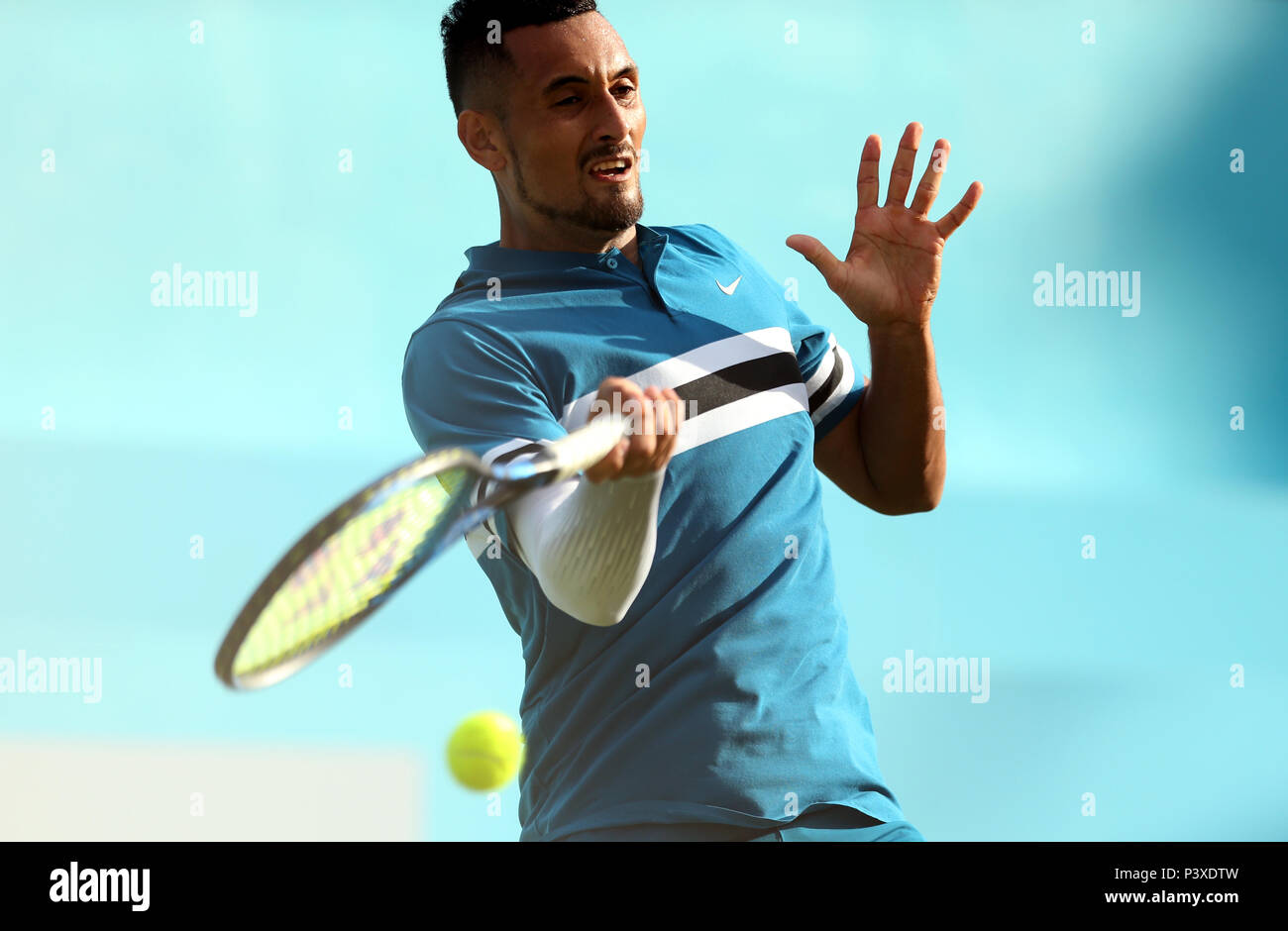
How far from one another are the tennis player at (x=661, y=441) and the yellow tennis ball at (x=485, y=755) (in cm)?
201

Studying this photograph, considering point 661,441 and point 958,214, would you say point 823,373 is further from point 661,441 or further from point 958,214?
point 661,441

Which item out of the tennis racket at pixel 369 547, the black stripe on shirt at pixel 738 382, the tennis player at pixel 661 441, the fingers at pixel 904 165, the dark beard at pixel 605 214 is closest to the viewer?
the tennis racket at pixel 369 547

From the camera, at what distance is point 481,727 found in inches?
152

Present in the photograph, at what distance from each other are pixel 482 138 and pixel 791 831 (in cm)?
114

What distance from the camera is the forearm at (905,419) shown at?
1946 mm

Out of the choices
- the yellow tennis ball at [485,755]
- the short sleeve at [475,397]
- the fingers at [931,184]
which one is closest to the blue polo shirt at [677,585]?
the short sleeve at [475,397]

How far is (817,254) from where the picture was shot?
6.44ft

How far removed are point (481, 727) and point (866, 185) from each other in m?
2.32

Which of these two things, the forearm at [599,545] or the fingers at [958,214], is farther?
the fingers at [958,214]

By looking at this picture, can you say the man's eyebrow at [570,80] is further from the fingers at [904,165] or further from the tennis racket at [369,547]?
the tennis racket at [369,547]

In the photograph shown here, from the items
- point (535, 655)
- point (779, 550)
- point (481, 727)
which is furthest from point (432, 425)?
point (481, 727)

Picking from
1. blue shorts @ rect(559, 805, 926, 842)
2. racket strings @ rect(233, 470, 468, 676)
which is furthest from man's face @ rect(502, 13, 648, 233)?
blue shorts @ rect(559, 805, 926, 842)

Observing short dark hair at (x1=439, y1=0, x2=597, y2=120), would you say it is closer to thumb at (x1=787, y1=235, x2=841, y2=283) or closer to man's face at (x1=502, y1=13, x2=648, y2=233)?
man's face at (x1=502, y1=13, x2=648, y2=233)
